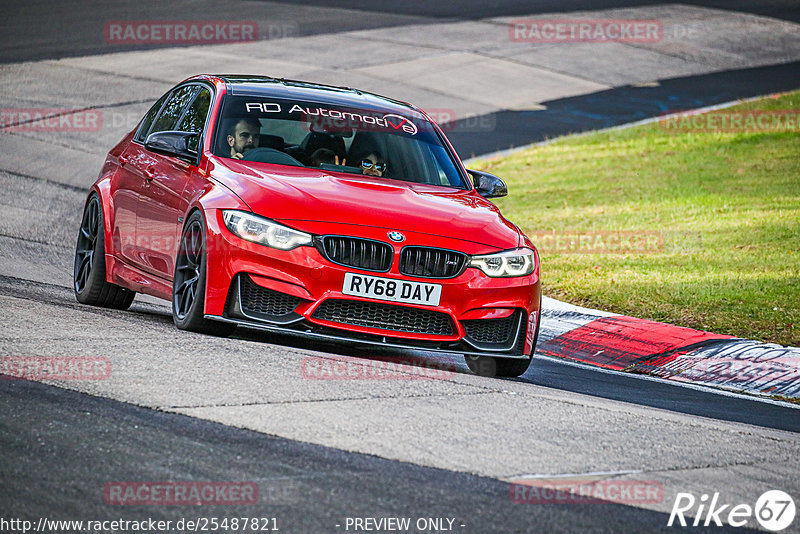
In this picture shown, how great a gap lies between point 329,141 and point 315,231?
5.06ft

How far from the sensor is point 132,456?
516 cm

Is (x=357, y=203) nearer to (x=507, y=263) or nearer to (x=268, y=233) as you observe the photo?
(x=268, y=233)

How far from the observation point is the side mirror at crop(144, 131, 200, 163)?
8.44 meters

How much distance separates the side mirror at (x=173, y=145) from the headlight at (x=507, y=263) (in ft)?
6.75

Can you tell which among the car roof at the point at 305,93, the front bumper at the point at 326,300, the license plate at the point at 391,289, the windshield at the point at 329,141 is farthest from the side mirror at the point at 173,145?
the license plate at the point at 391,289

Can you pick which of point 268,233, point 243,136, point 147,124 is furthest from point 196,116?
point 268,233

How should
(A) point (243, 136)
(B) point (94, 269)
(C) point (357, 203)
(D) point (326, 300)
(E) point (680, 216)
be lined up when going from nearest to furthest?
(D) point (326, 300), (C) point (357, 203), (A) point (243, 136), (B) point (94, 269), (E) point (680, 216)

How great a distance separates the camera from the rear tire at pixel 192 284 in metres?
7.62

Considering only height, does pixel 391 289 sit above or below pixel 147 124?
below

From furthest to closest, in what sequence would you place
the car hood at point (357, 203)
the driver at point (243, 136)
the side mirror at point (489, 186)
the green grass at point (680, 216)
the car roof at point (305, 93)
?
the green grass at point (680, 216)
the side mirror at point (489, 186)
the car roof at point (305, 93)
the driver at point (243, 136)
the car hood at point (357, 203)

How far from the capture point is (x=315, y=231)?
7461 mm

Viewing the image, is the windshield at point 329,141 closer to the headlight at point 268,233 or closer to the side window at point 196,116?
the side window at point 196,116

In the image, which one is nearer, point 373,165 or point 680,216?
point 373,165

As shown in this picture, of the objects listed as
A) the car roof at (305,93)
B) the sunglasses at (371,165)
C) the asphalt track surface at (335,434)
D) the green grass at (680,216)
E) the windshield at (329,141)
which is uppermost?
the car roof at (305,93)
